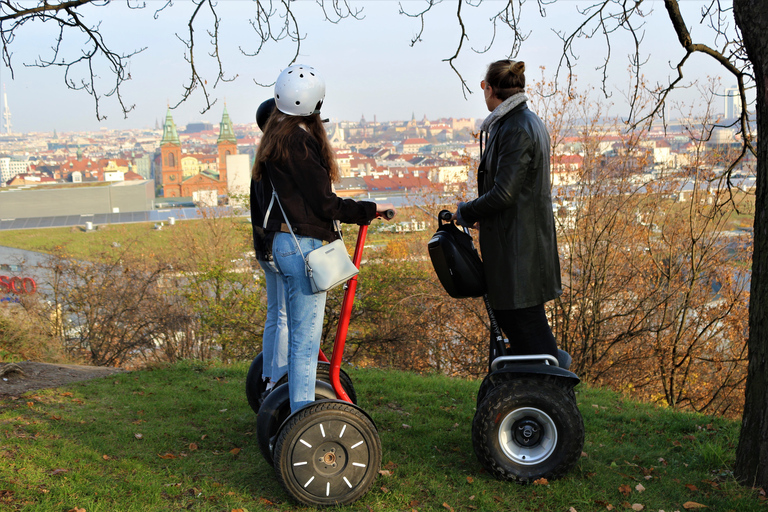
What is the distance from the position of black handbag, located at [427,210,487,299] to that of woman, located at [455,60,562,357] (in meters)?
0.07

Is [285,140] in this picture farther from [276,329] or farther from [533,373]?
[533,373]

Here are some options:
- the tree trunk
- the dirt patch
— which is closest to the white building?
the dirt patch

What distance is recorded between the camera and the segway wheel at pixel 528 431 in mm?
3104

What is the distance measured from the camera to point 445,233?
324cm

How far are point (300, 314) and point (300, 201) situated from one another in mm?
535

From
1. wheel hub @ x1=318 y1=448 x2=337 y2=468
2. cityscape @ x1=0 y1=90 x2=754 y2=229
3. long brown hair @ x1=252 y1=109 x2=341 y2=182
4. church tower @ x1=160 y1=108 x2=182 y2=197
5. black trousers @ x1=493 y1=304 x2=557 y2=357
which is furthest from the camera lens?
church tower @ x1=160 y1=108 x2=182 y2=197

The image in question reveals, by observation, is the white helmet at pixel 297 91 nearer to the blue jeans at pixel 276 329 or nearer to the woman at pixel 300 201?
the woman at pixel 300 201

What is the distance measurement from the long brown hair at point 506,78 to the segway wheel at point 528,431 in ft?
4.76

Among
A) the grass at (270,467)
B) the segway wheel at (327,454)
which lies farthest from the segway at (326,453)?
the grass at (270,467)

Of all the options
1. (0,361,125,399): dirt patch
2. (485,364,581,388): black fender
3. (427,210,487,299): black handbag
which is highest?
(427,210,487,299): black handbag

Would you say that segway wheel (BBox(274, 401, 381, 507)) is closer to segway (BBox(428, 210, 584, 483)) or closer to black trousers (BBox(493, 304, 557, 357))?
segway (BBox(428, 210, 584, 483))

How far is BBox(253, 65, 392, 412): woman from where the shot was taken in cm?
280

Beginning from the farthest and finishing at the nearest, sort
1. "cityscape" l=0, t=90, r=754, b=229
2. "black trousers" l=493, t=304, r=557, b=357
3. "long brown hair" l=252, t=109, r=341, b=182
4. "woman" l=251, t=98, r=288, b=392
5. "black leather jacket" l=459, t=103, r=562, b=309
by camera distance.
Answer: "cityscape" l=0, t=90, r=754, b=229, "woman" l=251, t=98, r=288, b=392, "black trousers" l=493, t=304, r=557, b=357, "black leather jacket" l=459, t=103, r=562, b=309, "long brown hair" l=252, t=109, r=341, b=182

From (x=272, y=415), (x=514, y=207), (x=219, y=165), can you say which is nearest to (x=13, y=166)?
(x=219, y=165)
